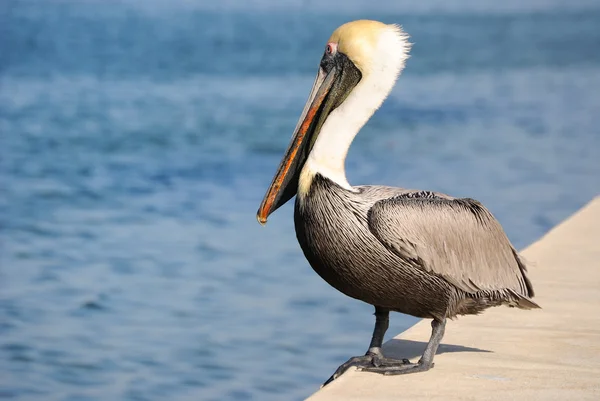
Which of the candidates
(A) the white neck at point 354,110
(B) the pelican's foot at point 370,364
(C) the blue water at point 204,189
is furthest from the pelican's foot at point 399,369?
(C) the blue water at point 204,189

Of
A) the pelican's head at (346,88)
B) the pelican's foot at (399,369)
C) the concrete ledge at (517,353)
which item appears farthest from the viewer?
the pelican's head at (346,88)

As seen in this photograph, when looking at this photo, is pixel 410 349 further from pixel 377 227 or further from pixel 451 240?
pixel 377 227

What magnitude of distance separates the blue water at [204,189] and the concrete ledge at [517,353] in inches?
49.1

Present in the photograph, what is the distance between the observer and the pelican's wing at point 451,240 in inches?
147

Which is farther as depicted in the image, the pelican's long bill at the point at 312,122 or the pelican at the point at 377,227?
the pelican's long bill at the point at 312,122

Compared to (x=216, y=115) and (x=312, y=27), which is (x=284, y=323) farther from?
(x=312, y=27)

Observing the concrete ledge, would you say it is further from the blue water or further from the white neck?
the blue water

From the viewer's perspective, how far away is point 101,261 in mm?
8055

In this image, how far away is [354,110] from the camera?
4000 millimetres

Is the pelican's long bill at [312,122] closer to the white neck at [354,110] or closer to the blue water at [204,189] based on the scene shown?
the white neck at [354,110]

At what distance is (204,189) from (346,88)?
6934 millimetres

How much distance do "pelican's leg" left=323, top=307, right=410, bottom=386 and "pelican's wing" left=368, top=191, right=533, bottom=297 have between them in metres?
0.29

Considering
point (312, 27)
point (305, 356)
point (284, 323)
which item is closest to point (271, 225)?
point (284, 323)

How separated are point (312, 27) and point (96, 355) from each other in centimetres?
3550
